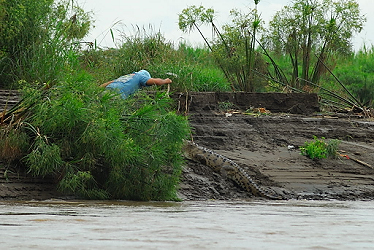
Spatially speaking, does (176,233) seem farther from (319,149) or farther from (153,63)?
(153,63)

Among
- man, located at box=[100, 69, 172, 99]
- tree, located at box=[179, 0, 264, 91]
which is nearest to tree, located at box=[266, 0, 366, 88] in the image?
tree, located at box=[179, 0, 264, 91]

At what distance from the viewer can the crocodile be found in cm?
1020

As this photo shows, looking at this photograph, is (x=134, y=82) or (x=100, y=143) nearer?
(x=100, y=143)

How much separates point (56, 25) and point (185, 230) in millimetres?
8972

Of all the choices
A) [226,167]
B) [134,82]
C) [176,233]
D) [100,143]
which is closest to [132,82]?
[134,82]

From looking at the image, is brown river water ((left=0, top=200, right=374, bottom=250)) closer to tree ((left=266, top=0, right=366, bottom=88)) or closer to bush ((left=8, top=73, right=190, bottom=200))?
bush ((left=8, top=73, right=190, bottom=200))

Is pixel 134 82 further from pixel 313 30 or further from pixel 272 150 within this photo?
pixel 313 30

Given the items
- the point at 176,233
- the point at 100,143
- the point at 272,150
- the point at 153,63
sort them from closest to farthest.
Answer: the point at 176,233 → the point at 100,143 → the point at 272,150 → the point at 153,63

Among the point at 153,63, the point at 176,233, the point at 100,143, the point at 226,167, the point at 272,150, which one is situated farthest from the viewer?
the point at 153,63

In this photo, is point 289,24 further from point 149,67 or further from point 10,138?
point 10,138

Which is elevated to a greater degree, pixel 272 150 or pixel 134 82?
pixel 134 82

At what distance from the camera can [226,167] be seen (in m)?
10.6

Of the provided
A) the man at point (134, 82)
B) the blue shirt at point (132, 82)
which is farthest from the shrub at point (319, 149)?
the blue shirt at point (132, 82)

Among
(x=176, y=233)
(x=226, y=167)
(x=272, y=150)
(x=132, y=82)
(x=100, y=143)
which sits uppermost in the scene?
(x=132, y=82)
